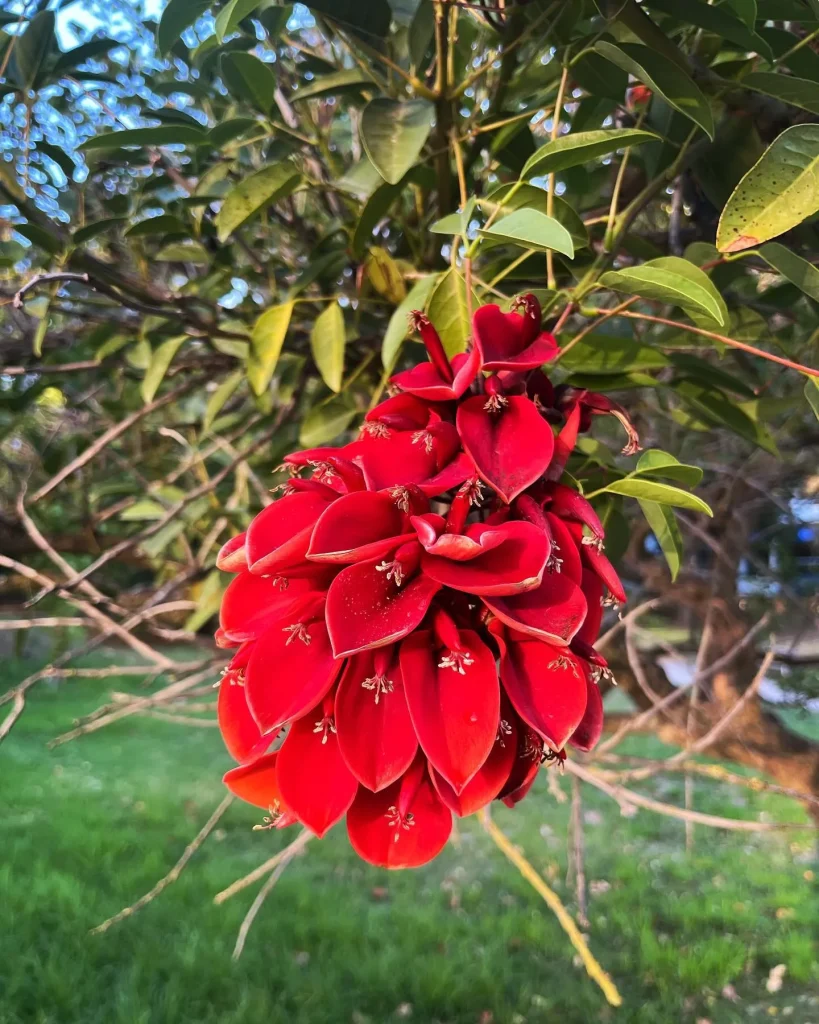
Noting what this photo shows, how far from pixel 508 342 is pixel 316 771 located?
169mm

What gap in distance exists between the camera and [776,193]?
0.87 ft

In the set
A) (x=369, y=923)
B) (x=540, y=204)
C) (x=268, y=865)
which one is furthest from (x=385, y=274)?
(x=369, y=923)

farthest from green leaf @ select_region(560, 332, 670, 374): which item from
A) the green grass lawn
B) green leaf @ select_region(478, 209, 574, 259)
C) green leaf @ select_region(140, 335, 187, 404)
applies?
the green grass lawn

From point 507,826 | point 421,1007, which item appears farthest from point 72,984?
point 507,826

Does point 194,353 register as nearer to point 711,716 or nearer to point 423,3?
point 423,3

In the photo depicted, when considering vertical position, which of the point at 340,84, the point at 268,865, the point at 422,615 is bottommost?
the point at 268,865

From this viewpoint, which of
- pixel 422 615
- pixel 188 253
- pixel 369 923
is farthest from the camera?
pixel 369 923

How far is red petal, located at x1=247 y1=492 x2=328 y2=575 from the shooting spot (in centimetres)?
24

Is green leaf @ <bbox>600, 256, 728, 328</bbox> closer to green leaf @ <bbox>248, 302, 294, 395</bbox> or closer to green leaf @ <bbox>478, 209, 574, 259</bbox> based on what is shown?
green leaf @ <bbox>478, 209, 574, 259</bbox>

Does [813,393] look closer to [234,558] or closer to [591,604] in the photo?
[591,604]

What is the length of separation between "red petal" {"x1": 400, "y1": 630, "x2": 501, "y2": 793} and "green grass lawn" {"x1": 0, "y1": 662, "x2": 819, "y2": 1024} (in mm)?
884

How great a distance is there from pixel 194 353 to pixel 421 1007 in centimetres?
87

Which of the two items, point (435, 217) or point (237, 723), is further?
point (435, 217)

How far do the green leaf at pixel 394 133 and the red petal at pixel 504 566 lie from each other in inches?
7.2
